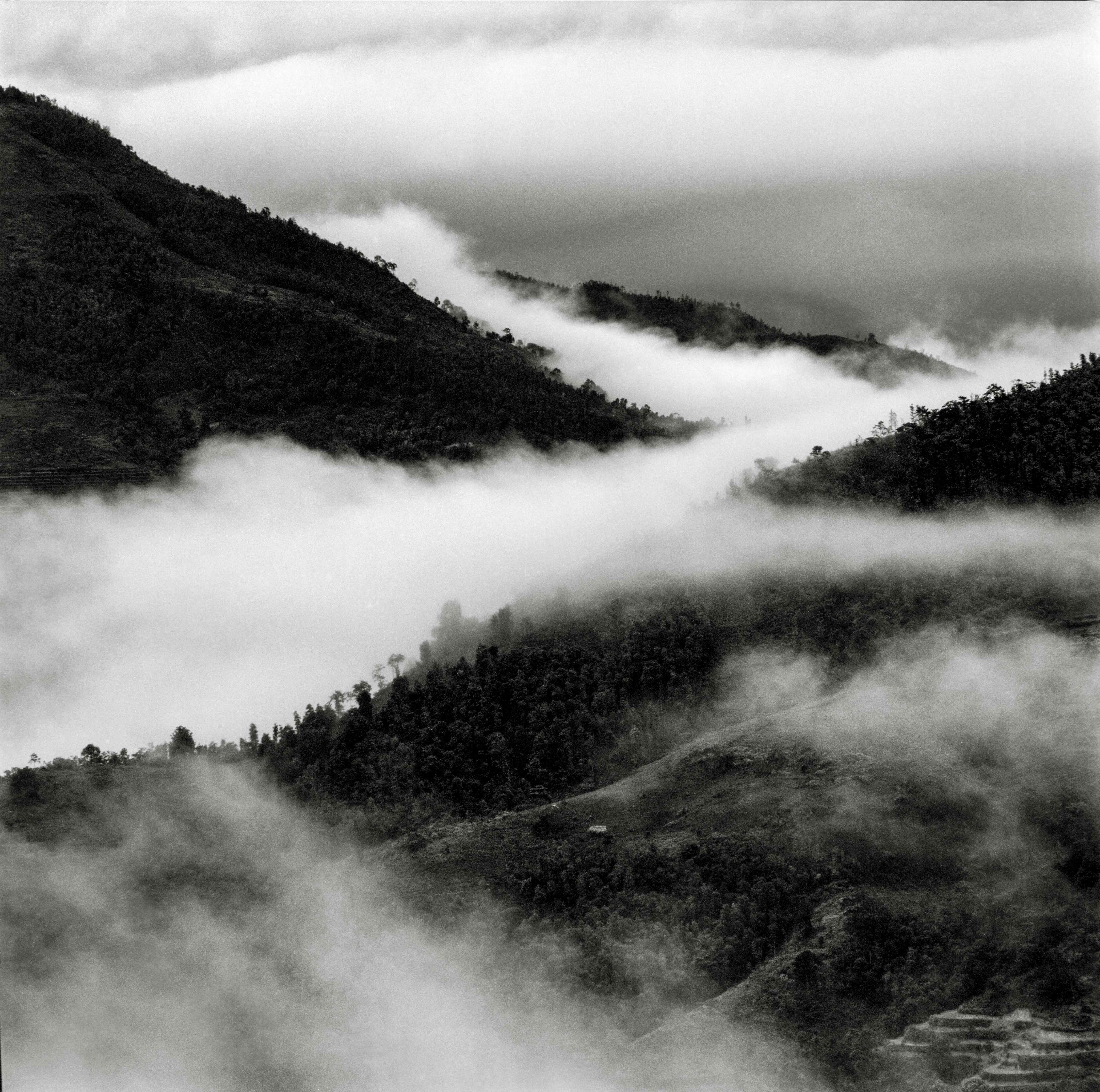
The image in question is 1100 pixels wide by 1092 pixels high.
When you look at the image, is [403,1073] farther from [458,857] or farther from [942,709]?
[942,709]

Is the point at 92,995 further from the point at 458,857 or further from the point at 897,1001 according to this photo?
the point at 897,1001

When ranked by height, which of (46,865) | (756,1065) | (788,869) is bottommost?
(756,1065)

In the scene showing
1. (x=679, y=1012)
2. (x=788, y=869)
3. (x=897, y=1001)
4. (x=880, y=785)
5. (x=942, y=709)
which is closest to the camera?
(x=897, y=1001)

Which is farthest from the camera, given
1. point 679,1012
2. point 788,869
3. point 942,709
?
point 942,709

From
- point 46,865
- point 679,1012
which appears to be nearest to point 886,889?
point 679,1012

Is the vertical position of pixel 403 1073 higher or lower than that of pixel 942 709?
lower

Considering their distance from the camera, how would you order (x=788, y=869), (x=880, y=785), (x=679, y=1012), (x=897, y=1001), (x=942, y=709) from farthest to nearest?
(x=942, y=709) < (x=880, y=785) < (x=788, y=869) < (x=679, y=1012) < (x=897, y=1001)

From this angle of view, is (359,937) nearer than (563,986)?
No

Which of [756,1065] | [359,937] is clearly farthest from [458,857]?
[756,1065]

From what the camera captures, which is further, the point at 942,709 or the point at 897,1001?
the point at 942,709
